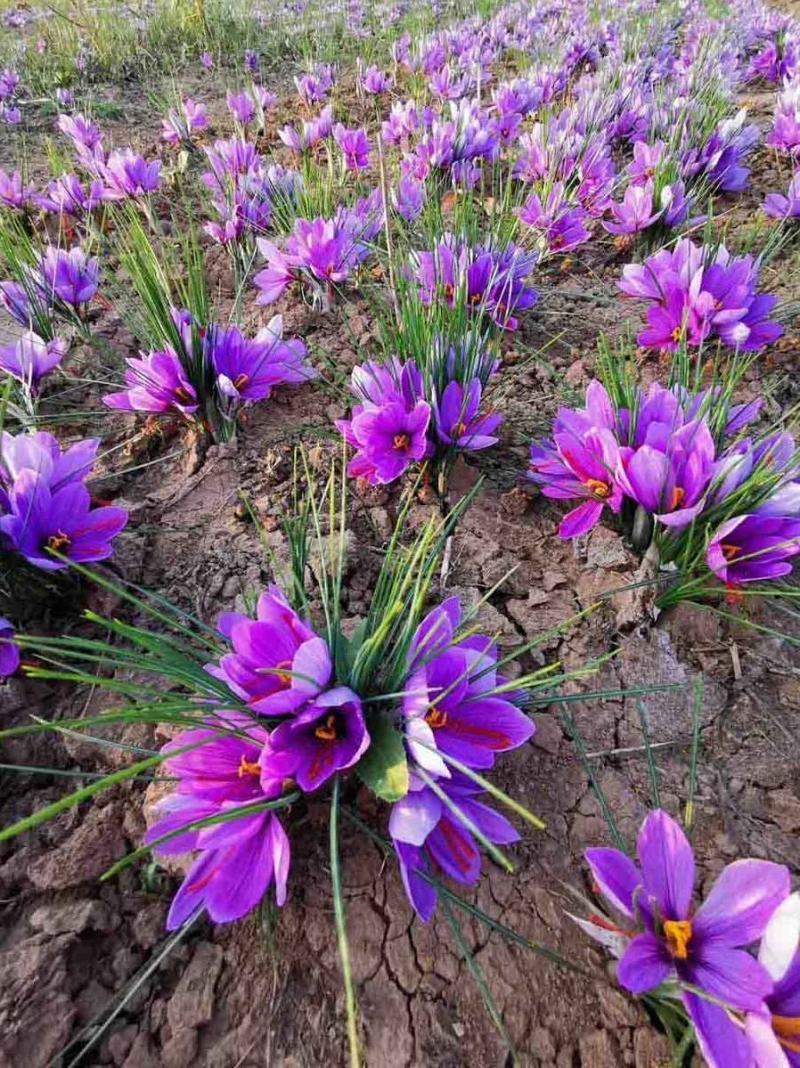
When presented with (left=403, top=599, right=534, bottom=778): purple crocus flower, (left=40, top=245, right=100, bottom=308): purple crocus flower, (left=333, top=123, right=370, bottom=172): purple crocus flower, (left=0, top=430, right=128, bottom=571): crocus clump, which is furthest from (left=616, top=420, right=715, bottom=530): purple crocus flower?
(left=333, top=123, right=370, bottom=172): purple crocus flower

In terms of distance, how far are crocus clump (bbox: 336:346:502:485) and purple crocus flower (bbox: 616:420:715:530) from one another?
0.28 m

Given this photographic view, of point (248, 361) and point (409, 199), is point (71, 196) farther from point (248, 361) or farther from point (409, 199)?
point (248, 361)

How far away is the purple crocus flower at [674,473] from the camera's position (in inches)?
35.9

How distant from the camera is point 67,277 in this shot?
61.7 inches

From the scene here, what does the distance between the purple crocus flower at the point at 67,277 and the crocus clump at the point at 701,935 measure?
1699 millimetres

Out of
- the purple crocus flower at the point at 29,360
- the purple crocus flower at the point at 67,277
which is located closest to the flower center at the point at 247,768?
the purple crocus flower at the point at 29,360

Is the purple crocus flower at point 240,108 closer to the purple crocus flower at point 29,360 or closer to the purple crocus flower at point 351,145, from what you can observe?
the purple crocus flower at point 351,145

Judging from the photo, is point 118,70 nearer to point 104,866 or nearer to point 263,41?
point 263,41

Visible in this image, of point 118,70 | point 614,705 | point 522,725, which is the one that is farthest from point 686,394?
point 118,70

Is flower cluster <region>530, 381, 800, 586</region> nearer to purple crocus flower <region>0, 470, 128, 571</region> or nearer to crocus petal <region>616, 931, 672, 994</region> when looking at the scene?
crocus petal <region>616, 931, 672, 994</region>

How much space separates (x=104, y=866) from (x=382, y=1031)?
403 millimetres

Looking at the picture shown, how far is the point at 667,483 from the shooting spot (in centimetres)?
94

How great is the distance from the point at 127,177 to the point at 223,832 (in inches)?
83.4

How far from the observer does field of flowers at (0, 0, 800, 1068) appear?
26.3 inches
